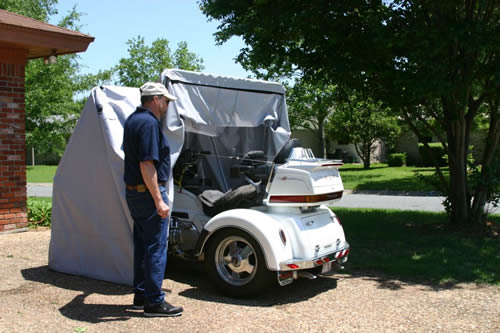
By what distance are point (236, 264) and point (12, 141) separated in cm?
507

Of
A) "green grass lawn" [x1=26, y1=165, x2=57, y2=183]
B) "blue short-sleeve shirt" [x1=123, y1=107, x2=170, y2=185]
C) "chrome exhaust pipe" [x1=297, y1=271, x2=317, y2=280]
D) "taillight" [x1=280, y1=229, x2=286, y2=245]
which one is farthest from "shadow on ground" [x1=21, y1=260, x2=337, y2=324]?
"green grass lawn" [x1=26, y1=165, x2=57, y2=183]

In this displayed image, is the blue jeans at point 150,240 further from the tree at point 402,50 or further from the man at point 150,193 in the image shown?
the tree at point 402,50

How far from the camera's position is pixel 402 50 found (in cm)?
820

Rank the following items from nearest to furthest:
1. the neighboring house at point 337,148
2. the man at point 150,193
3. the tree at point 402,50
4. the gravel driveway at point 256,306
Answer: the gravel driveway at point 256,306
the man at point 150,193
the tree at point 402,50
the neighboring house at point 337,148

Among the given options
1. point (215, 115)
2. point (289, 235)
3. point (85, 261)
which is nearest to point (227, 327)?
point (289, 235)

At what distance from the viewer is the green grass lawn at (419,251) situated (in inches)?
259

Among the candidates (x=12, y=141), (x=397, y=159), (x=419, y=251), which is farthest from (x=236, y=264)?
(x=397, y=159)

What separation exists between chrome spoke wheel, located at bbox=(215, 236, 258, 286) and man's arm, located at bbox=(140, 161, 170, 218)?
1.10 metres

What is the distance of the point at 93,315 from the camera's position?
4840 mm

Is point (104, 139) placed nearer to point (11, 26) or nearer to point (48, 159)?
point (11, 26)

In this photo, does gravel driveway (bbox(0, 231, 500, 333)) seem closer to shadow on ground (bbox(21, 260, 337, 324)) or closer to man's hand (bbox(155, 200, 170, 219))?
shadow on ground (bbox(21, 260, 337, 324))

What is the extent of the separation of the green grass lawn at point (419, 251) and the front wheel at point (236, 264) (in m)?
1.90

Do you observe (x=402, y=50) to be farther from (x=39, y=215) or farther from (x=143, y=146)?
(x=39, y=215)

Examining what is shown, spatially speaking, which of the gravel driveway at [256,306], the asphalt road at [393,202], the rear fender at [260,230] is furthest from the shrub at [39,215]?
the asphalt road at [393,202]
